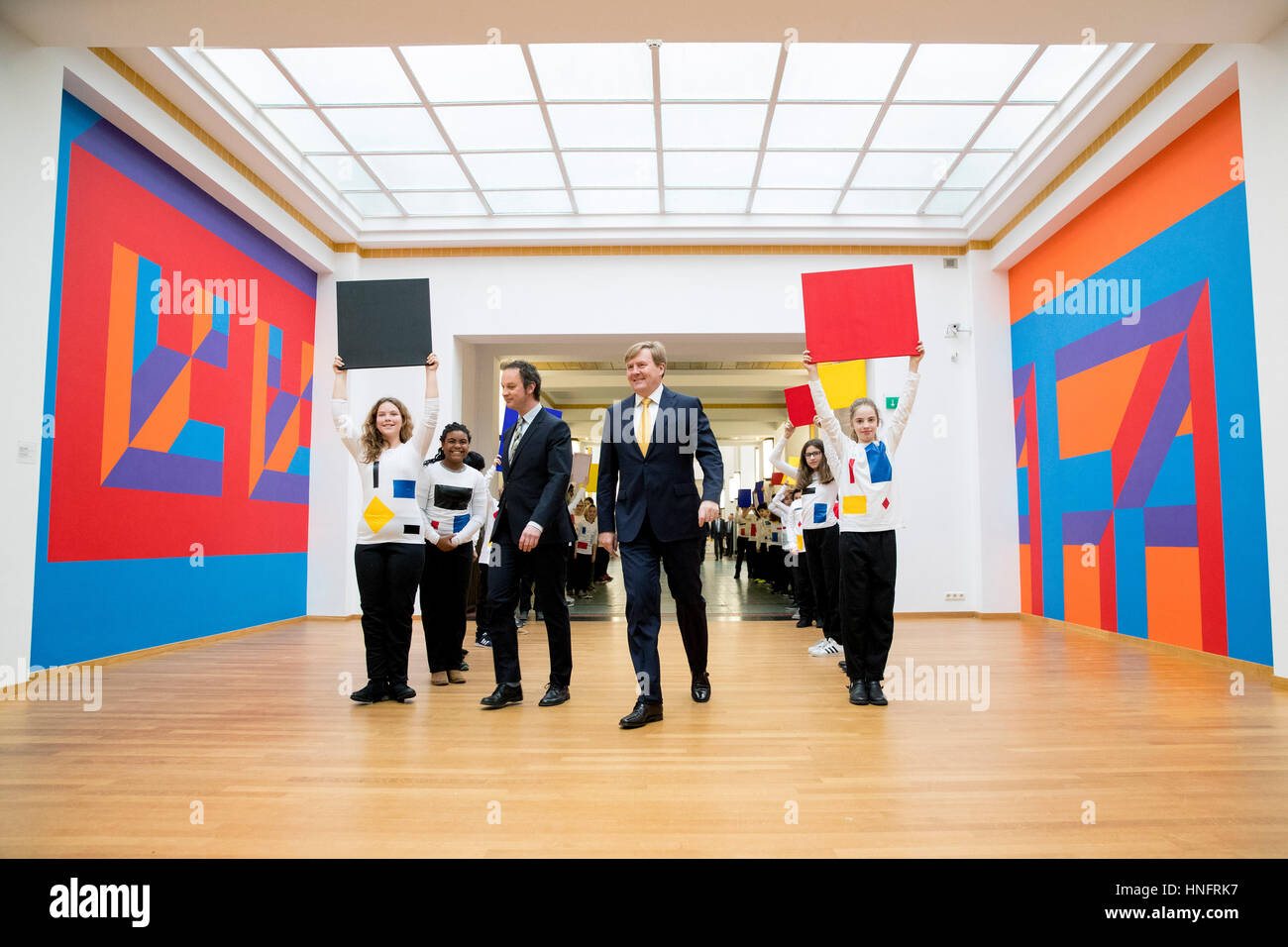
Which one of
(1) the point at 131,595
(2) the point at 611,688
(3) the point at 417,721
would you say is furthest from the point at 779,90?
(1) the point at 131,595

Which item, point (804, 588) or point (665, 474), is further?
point (804, 588)

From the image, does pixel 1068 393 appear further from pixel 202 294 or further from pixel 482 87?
pixel 202 294

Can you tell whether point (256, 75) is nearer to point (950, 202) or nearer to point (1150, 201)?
point (950, 202)

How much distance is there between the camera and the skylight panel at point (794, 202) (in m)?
7.47

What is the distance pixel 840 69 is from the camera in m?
5.41

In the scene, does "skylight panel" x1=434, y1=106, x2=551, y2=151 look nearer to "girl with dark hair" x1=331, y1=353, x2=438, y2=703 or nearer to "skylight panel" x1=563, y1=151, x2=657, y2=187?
"skylight panel" x1=563, y1=151, x2=657, y2=187

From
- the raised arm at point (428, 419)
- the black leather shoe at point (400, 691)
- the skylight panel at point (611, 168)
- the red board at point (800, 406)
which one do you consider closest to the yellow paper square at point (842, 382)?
the red board at point (800, 406)

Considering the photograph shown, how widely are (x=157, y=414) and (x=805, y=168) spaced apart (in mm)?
5829

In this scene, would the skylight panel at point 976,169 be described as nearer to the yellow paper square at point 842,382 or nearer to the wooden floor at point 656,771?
the yellow paper square at point 842,382

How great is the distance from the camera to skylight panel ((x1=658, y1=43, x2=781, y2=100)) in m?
5.21

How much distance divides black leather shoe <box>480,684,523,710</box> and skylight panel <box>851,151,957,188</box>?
222 inches

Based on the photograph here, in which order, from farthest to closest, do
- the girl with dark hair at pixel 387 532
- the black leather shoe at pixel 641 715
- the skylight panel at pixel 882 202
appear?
the skylight panel at pixel 882 202
the girl with dark hair at pixel 387 532
the black leather shoe at pixel 641 715

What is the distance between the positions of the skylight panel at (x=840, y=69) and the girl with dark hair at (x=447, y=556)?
12.0ft

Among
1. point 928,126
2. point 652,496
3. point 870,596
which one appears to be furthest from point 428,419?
point 928,126
